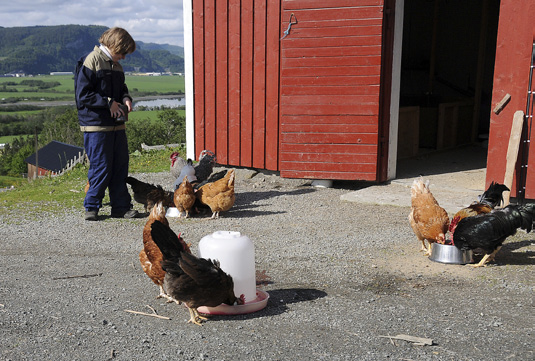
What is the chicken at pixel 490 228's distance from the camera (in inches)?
215

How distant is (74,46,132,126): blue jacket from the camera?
729cm

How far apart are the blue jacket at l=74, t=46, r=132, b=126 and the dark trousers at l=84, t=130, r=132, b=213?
8.5 inches

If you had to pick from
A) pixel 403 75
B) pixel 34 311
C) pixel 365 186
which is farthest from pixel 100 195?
pixel 403 75

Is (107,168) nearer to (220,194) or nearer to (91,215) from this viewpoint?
(91,215)

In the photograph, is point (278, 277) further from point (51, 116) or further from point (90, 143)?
point (51, 116)

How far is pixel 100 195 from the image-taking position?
7.79 meters

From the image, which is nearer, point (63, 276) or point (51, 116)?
point (63, 276)

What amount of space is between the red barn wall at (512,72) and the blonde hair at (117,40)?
496cm

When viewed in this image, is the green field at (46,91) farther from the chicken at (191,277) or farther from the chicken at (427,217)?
the chicken at (191,277)

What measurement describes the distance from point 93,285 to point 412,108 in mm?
8763

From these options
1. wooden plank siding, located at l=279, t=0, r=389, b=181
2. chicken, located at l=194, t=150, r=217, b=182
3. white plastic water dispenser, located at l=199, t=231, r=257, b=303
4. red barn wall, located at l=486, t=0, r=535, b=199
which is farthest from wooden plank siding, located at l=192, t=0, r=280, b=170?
white plastic water dispenser, located at l=199, t=231, r=257, b=303

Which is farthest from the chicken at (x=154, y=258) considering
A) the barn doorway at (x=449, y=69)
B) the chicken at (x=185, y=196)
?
the barn doorway at (x=449, y=69)

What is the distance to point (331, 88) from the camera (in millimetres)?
9500

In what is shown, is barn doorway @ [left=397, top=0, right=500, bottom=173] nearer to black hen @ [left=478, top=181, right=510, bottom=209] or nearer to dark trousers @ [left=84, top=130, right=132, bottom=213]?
black hen @ [left=478, top=181, right=510, bottom=209]
